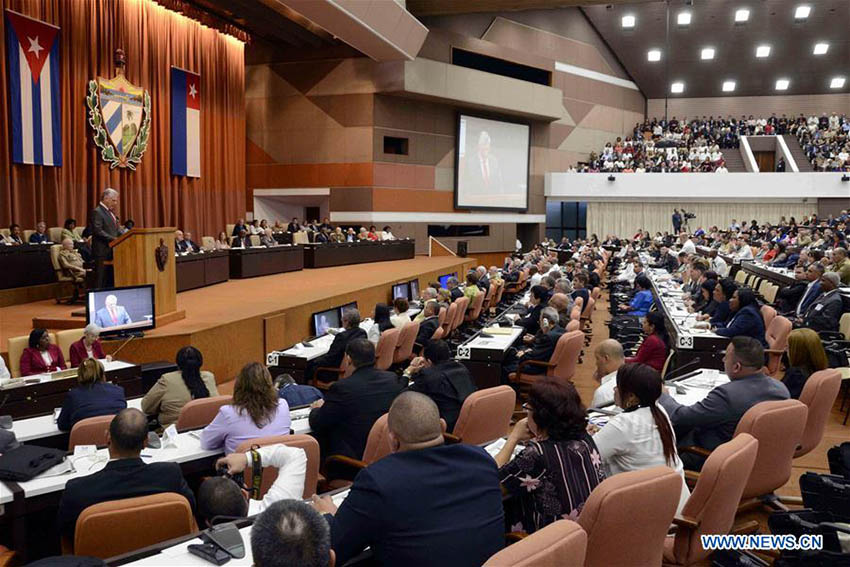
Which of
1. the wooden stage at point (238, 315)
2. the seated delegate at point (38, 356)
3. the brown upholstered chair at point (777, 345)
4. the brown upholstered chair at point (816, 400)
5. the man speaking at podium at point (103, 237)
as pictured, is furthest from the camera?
the man speaking at podium at point (103, 237)

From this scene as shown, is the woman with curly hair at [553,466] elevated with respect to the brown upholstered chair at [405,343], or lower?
elevated

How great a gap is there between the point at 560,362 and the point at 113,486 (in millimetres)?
4825

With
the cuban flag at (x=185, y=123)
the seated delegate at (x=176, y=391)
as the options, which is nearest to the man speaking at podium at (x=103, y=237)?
the seated delegate at (x=176, y=391)

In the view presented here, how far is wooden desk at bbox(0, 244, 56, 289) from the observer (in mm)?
10438

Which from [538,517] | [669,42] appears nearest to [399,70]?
[669,42]

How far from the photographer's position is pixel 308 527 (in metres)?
1.78

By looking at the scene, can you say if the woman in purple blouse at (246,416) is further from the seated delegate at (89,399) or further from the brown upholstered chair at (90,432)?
the seated delegate at (89,399)

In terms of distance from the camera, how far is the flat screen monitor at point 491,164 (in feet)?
77.8

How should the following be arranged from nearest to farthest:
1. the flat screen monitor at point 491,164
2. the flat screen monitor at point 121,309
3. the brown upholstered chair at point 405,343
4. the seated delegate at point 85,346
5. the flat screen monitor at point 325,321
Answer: the seated delegate at point 85,346
the flat screen monitor at point 121,309
the brown upholstered chair at point 405,343
the flat screen monitor at point 325,321
the flat screen monitor at point 491,164

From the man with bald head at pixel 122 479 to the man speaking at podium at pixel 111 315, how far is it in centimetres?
471

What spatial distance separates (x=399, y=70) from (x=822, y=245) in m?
11.9

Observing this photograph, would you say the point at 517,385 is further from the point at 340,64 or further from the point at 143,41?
the point at 340,64

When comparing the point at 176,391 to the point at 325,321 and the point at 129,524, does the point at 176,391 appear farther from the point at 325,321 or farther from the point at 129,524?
the point at 325,321

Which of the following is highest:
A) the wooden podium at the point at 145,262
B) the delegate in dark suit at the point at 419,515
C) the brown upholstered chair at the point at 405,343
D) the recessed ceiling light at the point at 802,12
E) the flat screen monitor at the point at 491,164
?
the recessed ceiling light at the point at 802,12
